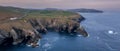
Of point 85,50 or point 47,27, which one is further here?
point 47,27

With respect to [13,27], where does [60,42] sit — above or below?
below

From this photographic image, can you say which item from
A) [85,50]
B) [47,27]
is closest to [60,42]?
[85,50]

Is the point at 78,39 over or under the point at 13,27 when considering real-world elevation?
under

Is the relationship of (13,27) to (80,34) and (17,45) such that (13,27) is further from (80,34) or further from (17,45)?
(80,34)

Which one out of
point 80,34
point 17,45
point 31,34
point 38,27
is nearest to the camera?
point 17,45

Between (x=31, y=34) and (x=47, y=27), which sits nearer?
(x=31, y=34)

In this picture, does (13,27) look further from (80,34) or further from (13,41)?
(80,34)

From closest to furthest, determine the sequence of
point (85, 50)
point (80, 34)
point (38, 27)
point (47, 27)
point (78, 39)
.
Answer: point (85, 50), point (78, 39), point (80, 34), point (38, 27), point (47, 27)

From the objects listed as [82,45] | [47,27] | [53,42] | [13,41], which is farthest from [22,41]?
[47,27]

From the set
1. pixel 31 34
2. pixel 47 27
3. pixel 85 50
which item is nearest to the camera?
pixel 85 50
